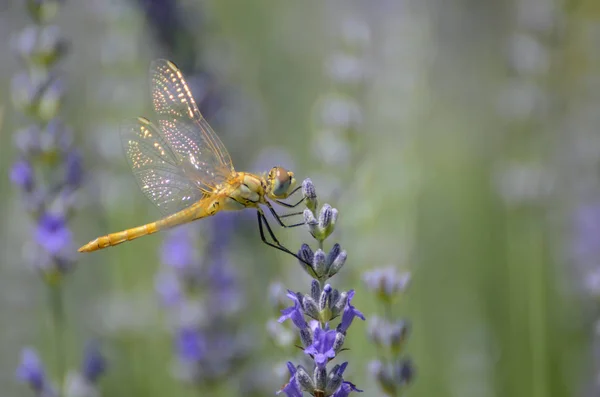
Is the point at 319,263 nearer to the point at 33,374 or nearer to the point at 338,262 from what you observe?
the point at 338,262

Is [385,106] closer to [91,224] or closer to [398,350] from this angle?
[91,224]

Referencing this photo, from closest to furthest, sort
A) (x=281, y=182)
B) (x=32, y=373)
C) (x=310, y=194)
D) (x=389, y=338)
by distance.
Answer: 1. (x=310, y=194)
2. (x=389, y=338)
3. (x=281, y=182)
4. (x=32, y=373)

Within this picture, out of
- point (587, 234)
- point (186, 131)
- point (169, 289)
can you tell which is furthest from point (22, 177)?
point (587, 234)

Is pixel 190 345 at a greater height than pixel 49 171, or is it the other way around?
pixel 49 171

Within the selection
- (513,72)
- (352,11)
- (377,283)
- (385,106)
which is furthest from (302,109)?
(377,283)

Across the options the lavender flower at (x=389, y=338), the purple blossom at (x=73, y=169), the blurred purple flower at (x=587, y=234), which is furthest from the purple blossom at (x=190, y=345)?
the blurred purple flower at (x=587, y=234)

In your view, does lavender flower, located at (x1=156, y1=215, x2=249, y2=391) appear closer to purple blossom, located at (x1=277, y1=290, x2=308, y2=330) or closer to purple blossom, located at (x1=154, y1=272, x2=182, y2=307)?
purple blossom, located at (x1=154, y1=272, x2=182, y2=307)

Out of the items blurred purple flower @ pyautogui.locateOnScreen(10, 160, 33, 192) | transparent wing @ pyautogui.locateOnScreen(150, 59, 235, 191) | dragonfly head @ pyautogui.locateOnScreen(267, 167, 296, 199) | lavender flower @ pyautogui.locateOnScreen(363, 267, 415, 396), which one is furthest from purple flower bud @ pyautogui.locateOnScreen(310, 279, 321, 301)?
blurred purple flower @ pyautogui.locateOnScreen(10, 160, 33, 192)
